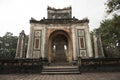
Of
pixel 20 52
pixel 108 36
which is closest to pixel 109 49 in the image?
pixel 108 36

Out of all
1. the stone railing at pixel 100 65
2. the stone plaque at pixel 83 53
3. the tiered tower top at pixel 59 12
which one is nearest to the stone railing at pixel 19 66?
the stone railing at pixel 100 65

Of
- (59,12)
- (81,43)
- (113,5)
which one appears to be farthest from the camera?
(59,12)


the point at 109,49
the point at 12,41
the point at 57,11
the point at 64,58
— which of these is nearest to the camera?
the point at 64,58

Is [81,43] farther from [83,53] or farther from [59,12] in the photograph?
[59,12]

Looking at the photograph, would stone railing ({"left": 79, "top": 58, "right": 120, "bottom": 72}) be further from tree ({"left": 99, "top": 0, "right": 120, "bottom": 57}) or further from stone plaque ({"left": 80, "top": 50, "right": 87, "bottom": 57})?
stone plaque ({"left": 80, "top": 50, "right": 87, "bottom": 57})

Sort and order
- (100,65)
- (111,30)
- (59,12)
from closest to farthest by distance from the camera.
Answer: (100,65)
(111,30)
(59,12)

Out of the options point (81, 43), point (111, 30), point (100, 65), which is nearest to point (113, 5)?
point (100, 65)

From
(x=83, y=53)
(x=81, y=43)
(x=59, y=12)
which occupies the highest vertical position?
(x=59, y=12)

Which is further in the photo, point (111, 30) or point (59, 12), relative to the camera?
point (59, 12)

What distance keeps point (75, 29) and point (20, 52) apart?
9.86 meters

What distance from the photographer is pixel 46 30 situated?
2119cm

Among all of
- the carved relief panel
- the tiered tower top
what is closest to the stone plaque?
the carved relief panel

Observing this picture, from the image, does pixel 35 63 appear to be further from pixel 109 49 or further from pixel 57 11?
pixel 109 49

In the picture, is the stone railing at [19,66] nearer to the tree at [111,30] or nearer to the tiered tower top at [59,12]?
the tree at [111,30]
